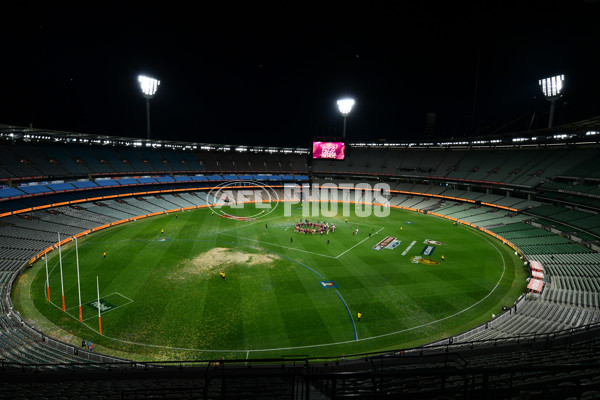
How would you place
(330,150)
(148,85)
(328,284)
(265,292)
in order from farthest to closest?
(330,150) → (148,85) → (328,284) → (265,292)

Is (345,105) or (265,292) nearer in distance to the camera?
(265,292)

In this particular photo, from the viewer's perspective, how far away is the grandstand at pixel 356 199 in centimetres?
944

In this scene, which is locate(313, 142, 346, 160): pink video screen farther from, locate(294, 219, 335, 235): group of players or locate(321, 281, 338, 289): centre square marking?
locate(321, 281, 338, 289): centre square marking

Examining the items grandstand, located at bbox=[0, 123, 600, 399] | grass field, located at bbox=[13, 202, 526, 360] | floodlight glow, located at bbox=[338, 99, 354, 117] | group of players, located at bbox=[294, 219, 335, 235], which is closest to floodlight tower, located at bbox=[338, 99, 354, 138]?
floodlight glow, located at bbox=[338, 99, 354, 117]

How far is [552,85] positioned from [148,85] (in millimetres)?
74786

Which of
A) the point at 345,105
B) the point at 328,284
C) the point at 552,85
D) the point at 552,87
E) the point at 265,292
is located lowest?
the point at 265,292

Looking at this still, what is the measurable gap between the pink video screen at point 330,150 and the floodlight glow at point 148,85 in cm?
3578

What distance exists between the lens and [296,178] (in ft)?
296

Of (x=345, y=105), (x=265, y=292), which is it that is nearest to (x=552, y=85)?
(x=345, y=105)

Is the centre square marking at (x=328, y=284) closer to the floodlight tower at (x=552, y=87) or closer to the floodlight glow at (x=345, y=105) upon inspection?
the floodlight tower at (x=552, y=87)

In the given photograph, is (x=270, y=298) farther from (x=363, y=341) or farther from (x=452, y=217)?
(x=452, y=217)

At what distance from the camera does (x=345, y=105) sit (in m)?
80.4

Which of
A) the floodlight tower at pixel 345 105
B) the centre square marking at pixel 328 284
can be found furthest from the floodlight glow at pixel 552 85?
the centre square marking at pixel 328 284

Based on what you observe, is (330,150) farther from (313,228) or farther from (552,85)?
(552,85)
